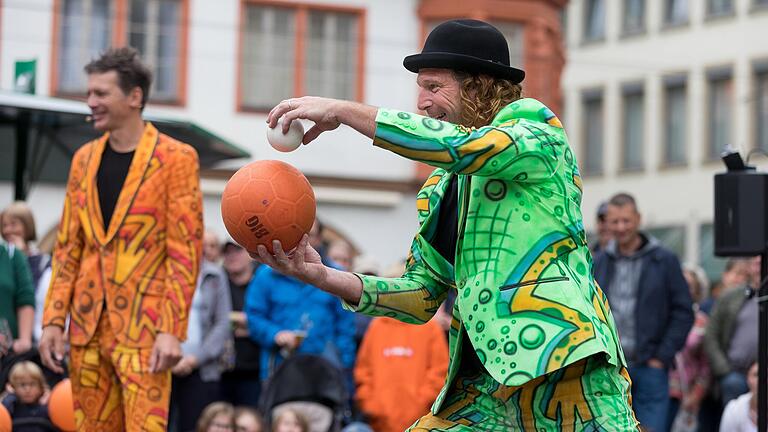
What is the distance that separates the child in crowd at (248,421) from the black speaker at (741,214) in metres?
3.29

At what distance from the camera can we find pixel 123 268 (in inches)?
328

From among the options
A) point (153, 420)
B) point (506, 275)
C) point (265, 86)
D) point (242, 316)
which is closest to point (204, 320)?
point (242, 316)

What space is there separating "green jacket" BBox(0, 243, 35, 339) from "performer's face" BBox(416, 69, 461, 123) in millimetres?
6293

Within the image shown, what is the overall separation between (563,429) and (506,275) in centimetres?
52

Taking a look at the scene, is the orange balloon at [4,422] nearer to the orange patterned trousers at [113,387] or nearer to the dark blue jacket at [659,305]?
the orange patterned trousers at [113,387]

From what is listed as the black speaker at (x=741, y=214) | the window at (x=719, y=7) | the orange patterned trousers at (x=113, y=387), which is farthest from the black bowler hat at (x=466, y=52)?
the window at (x=719, y=7)

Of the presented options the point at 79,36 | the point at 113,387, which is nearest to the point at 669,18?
the point at 79,36

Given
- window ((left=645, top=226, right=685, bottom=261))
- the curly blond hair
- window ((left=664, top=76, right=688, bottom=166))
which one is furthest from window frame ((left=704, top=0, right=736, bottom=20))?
the curly blond hair

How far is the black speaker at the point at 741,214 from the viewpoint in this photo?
1108cm

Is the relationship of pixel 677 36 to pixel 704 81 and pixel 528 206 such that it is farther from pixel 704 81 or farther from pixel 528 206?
pixel 528 206

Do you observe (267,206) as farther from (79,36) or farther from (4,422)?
(79,36)

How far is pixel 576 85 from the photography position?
48344mm

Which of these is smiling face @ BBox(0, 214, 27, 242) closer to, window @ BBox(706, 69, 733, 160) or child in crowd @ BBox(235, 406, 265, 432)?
child in crowd @ BBox(235, 406, 265, 432)

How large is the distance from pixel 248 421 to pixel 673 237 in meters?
34.8
